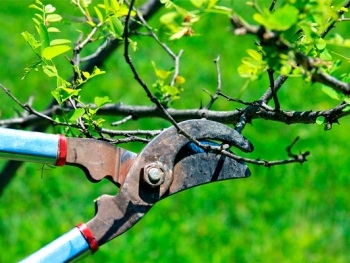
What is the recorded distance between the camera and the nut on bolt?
1.57 metres

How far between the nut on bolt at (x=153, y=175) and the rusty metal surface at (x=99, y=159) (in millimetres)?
65

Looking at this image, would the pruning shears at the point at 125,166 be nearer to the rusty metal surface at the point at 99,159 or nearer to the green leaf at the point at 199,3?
the rusty metal surface at the point at 99,159

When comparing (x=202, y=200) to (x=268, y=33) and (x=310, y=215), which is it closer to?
(x=310, y=215)

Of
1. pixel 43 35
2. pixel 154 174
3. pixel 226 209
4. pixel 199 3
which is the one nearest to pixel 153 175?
pixel 154 174

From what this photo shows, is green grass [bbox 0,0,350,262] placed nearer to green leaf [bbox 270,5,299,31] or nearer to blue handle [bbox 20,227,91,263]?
blue handle [bbox 20,227,91,263]

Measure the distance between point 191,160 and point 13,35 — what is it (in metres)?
5.54

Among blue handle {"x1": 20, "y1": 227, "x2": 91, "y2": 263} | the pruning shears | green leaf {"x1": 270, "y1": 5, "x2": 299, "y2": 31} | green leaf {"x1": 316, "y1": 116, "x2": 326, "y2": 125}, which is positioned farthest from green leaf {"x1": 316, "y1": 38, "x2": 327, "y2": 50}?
blue handle {"x1": 20, "y1": 227, "x2": 91, "y2": 263}

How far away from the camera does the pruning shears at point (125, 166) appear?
1.51 metres

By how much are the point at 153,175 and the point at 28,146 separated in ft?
0.87

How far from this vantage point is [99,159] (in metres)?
1.61

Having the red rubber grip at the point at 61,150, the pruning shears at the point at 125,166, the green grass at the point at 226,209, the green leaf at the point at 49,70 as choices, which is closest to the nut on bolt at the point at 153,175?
the pruning shears at the point at 125,166

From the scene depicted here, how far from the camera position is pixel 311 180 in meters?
4.56

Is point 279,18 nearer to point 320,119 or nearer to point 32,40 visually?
point 320,119

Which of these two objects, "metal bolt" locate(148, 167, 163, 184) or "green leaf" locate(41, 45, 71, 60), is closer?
"green leaf" locate(41, 45, 71, 60)
